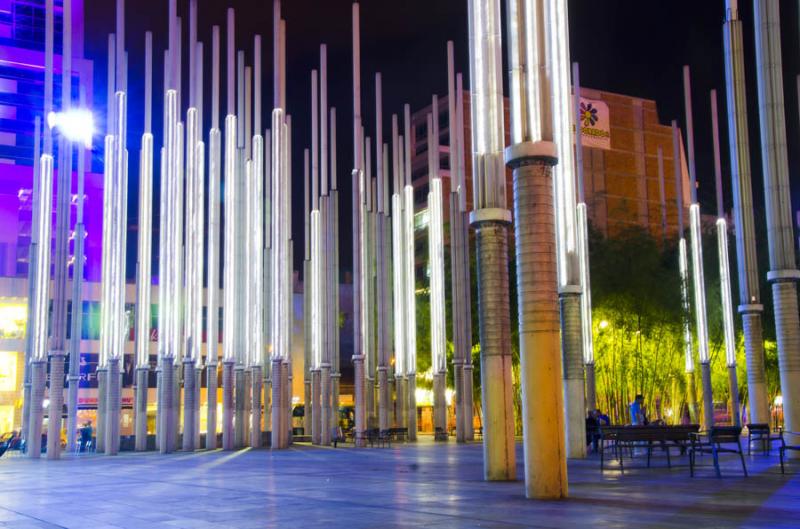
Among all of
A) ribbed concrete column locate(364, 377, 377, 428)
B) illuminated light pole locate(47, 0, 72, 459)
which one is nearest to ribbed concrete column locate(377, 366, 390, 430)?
ribbed concrete column locate(364, 377, 377, 428)

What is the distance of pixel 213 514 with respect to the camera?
13.0 metres

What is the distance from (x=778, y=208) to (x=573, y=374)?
7325 millimetres

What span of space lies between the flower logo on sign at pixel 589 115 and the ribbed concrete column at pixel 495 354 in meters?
75.1

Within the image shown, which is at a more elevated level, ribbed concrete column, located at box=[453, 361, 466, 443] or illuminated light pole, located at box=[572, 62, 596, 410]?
illuminated light pole, located at box=[572, 62, 596, 410]

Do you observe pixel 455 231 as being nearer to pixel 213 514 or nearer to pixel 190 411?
pixel 190 411

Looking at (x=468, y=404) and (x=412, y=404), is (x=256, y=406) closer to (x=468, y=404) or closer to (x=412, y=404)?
(x=412, y=404)

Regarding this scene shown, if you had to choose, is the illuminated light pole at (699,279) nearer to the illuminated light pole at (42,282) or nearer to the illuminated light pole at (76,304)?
the illuminated light pole at (42,282)

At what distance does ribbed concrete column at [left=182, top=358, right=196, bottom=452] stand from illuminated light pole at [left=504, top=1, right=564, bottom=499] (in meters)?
24.7

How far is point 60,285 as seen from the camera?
105 ft

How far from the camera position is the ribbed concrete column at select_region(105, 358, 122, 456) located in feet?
117

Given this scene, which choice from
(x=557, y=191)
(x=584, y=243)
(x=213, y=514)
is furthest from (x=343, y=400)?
(x=213, y=514)

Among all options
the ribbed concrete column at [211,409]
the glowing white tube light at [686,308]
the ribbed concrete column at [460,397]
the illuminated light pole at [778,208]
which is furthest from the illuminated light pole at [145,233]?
the glowing white tube light at [686,308]

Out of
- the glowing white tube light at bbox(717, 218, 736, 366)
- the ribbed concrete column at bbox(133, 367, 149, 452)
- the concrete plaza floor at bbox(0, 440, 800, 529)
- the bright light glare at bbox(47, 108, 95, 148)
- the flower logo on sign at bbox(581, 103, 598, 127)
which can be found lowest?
the concrete plaza floor at bbox(0, 440, 800, 529)

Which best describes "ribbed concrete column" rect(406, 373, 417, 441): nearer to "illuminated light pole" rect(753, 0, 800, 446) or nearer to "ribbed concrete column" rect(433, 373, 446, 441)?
"ribbed concrete column" rect(433, 373, 446, 441)
